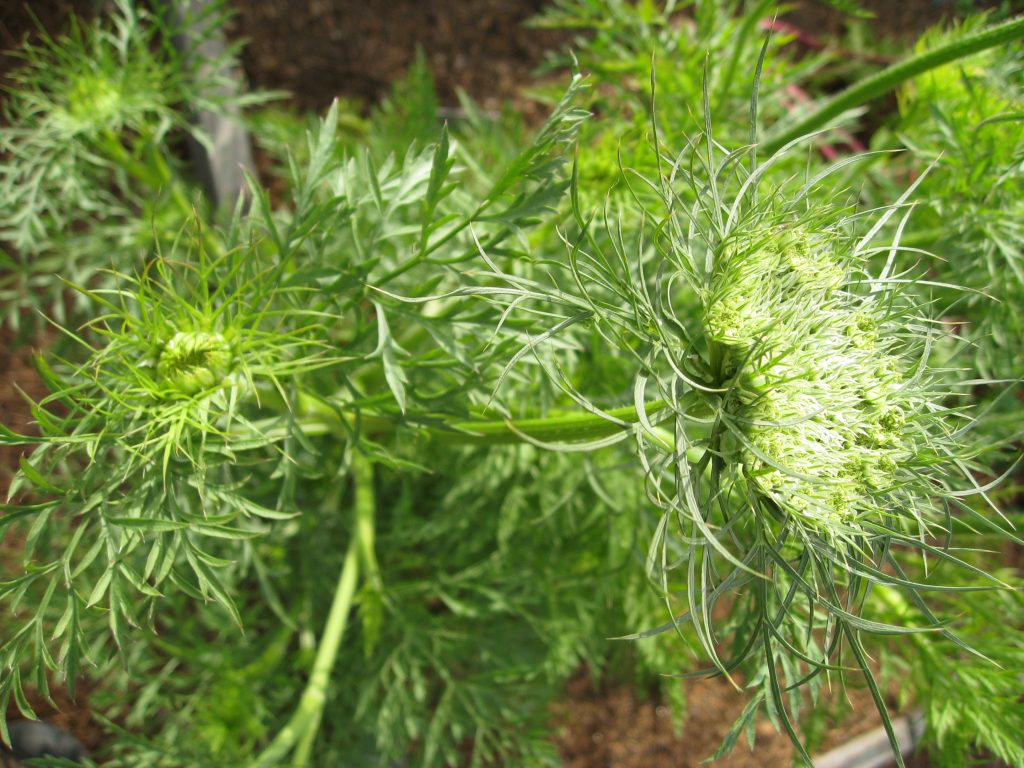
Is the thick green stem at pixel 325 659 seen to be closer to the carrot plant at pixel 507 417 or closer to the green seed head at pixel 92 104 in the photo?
the carrot plant at pixel 507 417

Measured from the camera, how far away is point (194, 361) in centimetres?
83

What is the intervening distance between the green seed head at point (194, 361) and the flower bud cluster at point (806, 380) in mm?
546

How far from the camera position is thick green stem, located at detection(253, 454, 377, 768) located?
1.22m

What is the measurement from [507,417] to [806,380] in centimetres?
30

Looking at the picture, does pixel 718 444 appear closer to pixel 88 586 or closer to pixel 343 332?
pixel 343 332

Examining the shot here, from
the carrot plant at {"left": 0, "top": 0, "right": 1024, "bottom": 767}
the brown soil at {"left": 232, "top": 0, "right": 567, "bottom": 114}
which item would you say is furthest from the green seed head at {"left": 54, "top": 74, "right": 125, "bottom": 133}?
the brown soil at {"left": 232, "top": 0, "right": 567, "bottom": 114}

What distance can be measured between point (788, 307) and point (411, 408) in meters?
0.49

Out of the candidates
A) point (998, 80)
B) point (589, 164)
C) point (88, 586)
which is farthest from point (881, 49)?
point (88, 586)

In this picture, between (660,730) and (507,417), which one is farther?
(660,730)

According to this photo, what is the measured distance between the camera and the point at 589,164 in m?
1.23

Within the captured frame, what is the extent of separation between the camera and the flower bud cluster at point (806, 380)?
2.26ft

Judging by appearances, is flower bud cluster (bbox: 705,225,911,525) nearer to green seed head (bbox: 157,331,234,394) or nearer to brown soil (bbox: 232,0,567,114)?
green seed head (bbox: 157,331,234,394)

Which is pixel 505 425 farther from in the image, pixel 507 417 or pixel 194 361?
pixel 194 361

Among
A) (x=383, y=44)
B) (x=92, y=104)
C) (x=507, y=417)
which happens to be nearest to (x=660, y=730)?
(x=507, y=417)
